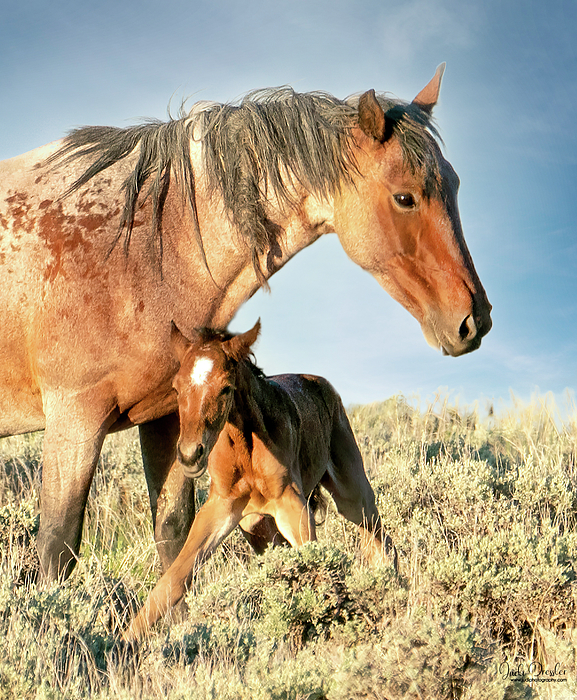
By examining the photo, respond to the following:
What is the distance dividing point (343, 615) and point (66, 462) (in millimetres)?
1720

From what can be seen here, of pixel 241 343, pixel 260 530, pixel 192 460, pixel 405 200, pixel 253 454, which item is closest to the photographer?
pixel 192 460

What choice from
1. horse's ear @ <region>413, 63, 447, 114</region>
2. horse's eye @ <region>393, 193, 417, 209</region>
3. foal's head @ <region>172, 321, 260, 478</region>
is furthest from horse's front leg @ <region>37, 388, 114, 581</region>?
horse's ear @ <region>413, 63, 447, 114</region>

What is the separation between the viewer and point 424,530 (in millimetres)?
5281

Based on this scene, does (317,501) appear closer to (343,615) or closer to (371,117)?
(343,615)

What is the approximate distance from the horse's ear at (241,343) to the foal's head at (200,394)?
6 cm

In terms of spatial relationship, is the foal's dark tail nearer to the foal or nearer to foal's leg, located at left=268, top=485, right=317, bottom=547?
the foal

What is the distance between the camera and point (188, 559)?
4.10m

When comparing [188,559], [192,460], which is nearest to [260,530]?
[188,559]

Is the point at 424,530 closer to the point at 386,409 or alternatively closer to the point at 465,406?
the point at 465,406

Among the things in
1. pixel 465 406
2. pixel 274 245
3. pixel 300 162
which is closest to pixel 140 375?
pixel 274 245

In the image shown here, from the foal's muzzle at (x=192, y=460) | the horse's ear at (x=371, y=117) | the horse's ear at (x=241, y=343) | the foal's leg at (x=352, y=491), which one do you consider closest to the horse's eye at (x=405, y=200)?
the horse's ear at (x=371, y=117)

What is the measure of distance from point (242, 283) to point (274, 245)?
301mm
